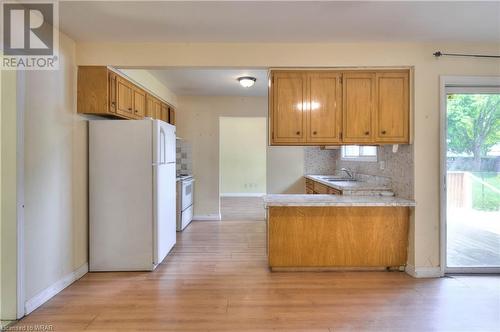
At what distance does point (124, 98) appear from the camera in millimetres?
3410

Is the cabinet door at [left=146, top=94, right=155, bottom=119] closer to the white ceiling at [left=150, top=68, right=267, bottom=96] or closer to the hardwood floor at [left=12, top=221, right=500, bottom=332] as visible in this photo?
the white ceiling at [left=150, top=68, right=267, bottom=96]

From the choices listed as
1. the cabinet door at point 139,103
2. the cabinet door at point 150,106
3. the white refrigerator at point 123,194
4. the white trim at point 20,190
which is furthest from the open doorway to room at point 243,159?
the white trim at point 20,190

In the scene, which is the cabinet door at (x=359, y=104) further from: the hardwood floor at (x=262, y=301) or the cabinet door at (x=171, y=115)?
the cabinet door at (x=171, y=115)

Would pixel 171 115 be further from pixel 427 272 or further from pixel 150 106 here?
pixel 427 272

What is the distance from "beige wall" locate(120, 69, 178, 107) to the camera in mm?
3703

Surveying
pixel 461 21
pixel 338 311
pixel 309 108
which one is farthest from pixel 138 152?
pixel 461 21

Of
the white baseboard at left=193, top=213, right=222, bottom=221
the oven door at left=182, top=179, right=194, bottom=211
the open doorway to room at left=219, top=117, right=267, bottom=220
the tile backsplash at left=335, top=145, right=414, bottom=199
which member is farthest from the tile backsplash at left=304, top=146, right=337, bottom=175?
the open doorway to room at left=219, top=117, right=267, bottom=220

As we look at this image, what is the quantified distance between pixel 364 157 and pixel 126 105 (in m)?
3.33

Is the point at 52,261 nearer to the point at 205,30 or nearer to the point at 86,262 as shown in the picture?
the point at 86,262

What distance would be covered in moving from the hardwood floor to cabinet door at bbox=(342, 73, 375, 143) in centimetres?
157

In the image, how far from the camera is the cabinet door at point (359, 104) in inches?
123

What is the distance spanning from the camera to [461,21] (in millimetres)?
2527

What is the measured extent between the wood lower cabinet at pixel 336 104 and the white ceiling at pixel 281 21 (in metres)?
0.38

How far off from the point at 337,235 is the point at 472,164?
1.68 metres
